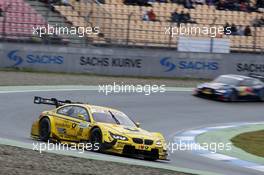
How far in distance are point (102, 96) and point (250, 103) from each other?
246 inches

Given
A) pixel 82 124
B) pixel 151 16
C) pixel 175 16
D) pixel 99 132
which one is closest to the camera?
pixel 99 132

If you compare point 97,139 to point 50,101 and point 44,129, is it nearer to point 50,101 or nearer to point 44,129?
point 44,129

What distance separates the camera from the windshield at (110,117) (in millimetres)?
15659

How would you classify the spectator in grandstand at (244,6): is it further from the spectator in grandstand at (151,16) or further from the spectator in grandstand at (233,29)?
the spectator in grandstand at (151,16)

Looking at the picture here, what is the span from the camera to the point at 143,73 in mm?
33594

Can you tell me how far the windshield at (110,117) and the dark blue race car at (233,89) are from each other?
1230cm

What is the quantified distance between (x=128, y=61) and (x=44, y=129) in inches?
672

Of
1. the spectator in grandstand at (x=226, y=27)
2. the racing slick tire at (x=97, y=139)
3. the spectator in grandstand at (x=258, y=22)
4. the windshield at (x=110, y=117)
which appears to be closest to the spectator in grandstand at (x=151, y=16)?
the spectator in grandstand at (x=226, y=27)

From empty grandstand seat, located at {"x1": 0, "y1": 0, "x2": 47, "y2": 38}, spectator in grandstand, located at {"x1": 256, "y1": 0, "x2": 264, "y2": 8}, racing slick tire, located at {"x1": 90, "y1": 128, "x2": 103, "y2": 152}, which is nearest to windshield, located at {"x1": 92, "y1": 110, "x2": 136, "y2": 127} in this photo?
racing slick tire, located at {"x1": 90, "y1": 128, "x2": 103, "y2": 152}

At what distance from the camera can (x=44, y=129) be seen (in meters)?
16.6

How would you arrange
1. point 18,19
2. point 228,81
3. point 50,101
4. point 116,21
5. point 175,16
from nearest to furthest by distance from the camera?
point 50,101 → point 228,81 → point 18,19 → point 116,21 → point 175,16

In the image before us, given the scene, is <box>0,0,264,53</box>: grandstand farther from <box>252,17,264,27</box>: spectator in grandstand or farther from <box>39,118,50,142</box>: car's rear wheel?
<box>39,118,50,142</box>: car's rear wheel

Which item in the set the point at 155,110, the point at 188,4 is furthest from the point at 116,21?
the point at 155,110

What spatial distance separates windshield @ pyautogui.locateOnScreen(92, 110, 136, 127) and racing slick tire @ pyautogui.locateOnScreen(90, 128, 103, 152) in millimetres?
470
